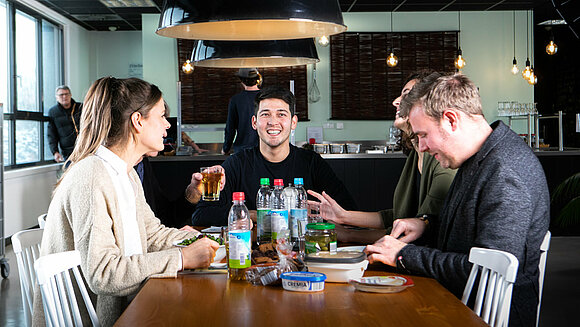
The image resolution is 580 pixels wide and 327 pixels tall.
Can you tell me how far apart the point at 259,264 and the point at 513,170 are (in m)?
0.87

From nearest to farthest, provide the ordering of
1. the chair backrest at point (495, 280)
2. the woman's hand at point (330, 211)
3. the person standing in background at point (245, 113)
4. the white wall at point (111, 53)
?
the chair backrest at point (495, 280), the woman's hand at point (330, 211), the person standing in background at point (245, 113), the white wall at point (111, 53)

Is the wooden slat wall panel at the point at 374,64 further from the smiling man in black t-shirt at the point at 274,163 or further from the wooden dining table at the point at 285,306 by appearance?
the wooden dining table at the point at 285,306

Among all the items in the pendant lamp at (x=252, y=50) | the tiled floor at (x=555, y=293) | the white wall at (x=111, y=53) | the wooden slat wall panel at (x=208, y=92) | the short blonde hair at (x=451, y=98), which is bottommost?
the tiled floor at (x=555, y=293)

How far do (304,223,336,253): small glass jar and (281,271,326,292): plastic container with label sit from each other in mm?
264

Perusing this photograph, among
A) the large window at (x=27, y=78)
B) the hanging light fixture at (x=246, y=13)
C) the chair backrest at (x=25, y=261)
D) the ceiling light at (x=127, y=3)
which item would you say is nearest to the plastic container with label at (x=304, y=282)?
the hanging light fixture at (x=246, y=13)

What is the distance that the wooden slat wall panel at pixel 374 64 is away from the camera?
9523 millimetres

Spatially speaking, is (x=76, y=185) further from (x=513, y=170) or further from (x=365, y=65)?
(x=365, y=65)

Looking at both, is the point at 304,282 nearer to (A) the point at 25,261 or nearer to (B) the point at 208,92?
(A) the point at 25,261

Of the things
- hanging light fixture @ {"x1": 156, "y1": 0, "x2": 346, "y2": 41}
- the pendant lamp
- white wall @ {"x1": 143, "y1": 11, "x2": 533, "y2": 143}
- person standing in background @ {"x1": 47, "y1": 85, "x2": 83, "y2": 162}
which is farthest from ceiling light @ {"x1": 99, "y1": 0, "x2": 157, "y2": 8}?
hanging light fixture @ {"x1": 156, "y1": 0, "x2": 346, "y2": 41}

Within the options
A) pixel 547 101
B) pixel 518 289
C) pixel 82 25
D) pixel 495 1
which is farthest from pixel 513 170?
pixel 82 25

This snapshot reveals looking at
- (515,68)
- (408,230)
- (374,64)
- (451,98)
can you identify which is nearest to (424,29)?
(374,64)

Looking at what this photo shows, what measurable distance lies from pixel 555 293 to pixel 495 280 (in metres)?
3.32

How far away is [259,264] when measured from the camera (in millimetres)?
2111

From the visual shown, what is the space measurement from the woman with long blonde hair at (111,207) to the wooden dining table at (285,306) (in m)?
0.10
